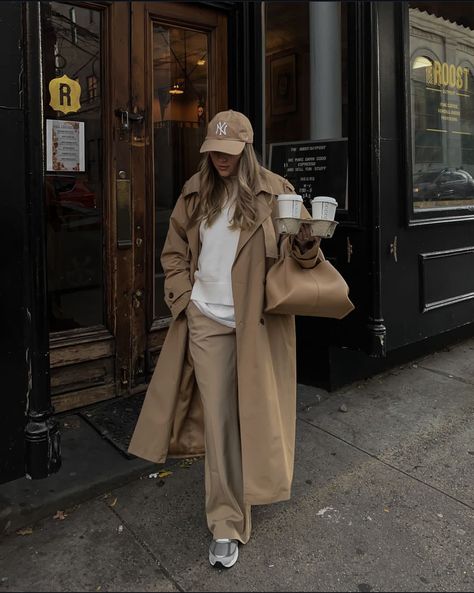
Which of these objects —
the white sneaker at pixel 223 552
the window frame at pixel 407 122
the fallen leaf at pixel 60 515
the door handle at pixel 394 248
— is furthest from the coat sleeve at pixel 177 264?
the window frame at pixel 407 122

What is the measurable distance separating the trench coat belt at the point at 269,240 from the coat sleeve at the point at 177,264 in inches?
16.4

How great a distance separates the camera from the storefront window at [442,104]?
4.61 metres

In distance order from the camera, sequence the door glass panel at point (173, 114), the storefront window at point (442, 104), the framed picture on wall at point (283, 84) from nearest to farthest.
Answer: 1. the door glass panel at point (173, 114)
2. the storefront window at point (442, 104)
3. the framed picture on wall at point (283, 84)

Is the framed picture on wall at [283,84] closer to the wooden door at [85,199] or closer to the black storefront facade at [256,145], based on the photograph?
the black storefront facade at [256,145]

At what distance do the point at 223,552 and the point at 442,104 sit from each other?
404cm

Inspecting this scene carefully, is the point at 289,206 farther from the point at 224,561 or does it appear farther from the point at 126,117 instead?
the point at 126,117

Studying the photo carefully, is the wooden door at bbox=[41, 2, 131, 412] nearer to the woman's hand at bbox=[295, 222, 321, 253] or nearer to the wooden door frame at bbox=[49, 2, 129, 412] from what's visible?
the wooden door frame at bbox=[49, 2, 129, 412]

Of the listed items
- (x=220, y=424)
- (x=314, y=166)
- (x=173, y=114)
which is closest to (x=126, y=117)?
(x=173, y=114)

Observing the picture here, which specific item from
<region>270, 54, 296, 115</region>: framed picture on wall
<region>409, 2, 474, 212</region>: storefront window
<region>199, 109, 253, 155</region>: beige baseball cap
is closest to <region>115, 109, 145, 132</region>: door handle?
<region>270, 54, 296, 115</region>: framed picture on wall

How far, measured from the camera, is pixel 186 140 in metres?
4.38

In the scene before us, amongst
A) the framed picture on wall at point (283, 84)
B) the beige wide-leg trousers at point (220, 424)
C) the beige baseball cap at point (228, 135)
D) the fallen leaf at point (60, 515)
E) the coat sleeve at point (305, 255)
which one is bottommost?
the fallen leaf at point (60, 515)

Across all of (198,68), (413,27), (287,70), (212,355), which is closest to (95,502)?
(212,355)

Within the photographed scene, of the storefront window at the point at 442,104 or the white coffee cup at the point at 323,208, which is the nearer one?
the white coffee cup at the point at 323,208

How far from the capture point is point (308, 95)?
4.68 m
